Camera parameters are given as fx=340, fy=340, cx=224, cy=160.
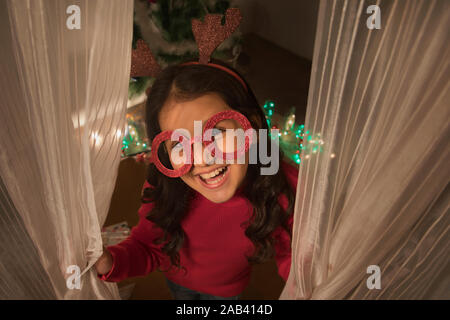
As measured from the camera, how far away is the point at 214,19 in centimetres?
78

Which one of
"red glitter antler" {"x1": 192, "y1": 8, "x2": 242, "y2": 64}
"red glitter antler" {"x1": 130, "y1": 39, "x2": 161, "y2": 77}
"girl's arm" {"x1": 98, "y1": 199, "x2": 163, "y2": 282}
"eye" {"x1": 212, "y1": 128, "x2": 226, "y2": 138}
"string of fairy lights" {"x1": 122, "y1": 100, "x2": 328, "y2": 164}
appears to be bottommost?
"girl's arm" {"x1": 98, "y1": 199, "x2": 163, "y2": 282}

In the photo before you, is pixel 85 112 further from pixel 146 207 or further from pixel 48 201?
pixel 146 207

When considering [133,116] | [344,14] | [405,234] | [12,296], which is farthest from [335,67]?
[133,116]

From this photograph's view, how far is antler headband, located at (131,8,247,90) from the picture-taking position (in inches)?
30.4

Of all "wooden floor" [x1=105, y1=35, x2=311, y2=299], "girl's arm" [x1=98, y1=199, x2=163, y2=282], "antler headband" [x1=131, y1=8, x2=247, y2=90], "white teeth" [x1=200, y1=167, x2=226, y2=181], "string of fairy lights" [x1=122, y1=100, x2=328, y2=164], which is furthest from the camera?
"wooden floor" [x1=105, y1=35, x2=311, y2=299]

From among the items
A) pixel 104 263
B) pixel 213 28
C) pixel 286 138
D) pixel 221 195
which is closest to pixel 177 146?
pixel 221 195

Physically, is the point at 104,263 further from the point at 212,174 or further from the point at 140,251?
the point at 212,174

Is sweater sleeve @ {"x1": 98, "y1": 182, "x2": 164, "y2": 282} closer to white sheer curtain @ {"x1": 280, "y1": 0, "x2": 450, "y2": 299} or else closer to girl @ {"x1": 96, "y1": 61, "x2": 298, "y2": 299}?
girl @ {"x1": 96, "y1": 61, "x2": 298, "y2": 299}

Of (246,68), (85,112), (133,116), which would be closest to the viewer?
(85,112)

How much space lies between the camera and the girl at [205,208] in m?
0.82

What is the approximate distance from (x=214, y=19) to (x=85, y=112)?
353 millimetres

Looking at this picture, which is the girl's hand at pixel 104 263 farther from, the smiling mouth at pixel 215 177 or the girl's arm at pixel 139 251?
the smiling mouth at pixel 215 177

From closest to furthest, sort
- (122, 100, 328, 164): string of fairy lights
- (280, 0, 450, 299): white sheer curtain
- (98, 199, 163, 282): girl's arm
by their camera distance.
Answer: (280, 0, 450, 299): white sheer curtain, (122, 100, 328, 164): string of fairy lights, (98, 199, 163, 282): girl's arm

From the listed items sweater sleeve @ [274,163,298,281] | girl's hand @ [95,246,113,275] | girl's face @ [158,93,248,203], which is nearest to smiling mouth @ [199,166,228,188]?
girl's face @ [158,93,248,203]
